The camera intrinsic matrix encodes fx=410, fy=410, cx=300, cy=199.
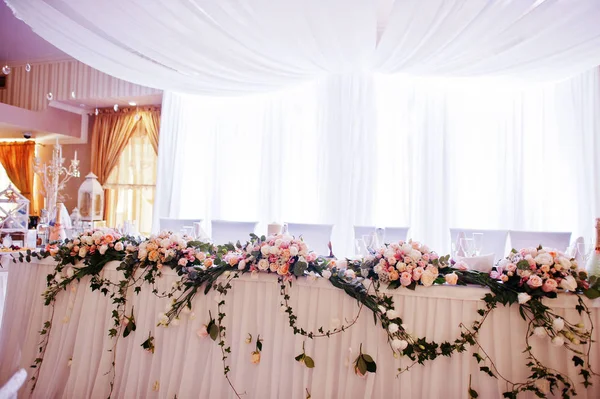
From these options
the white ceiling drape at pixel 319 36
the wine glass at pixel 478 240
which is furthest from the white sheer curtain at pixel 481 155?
the wine glass at pixel 478 240

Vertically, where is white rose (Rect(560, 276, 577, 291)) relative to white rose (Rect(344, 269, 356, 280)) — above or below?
above

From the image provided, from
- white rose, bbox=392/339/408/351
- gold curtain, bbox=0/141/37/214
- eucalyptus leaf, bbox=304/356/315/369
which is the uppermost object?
gold curtain, bbox=0/141/37/214

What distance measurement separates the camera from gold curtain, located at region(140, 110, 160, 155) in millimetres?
6836

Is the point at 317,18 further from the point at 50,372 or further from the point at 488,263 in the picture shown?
the point at 50,372

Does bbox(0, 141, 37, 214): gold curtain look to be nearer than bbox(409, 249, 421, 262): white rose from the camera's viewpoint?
No

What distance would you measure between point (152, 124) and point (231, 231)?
3.57m

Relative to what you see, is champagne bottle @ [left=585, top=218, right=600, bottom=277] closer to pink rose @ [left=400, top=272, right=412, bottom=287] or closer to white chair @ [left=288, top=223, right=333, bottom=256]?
pink rose @ [left=400, top=272, right=412, bottom=287]

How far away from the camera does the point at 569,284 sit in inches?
57.7

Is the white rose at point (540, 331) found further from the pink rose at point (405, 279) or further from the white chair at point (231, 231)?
the white chair at point (231, 231)

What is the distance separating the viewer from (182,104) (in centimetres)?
617

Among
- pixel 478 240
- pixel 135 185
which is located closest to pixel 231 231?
pixel 478 240

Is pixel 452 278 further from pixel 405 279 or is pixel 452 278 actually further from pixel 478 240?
pixel 478 240

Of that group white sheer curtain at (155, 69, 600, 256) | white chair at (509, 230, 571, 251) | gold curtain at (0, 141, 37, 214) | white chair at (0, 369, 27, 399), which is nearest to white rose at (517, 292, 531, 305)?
white chair at (0, 369, 27, 399)

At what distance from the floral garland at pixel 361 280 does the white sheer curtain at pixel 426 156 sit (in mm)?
3264
